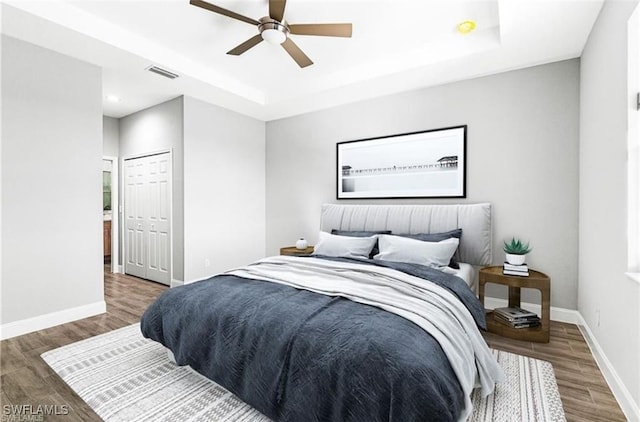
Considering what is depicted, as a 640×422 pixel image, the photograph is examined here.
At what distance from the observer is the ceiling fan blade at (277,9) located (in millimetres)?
2336

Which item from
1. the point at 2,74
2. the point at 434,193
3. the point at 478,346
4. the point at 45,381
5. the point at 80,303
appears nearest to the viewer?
the point at 478,346

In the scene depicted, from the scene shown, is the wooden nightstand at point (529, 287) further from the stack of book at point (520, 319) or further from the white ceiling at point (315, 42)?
the white ceiling at point (315, 42)

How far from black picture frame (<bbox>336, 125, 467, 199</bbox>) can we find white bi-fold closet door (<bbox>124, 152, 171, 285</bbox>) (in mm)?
2579

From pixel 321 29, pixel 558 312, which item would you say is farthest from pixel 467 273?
pixel 321 29

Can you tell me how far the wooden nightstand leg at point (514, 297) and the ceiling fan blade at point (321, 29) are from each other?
2.83 meters

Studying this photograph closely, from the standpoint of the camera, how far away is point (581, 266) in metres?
2.93

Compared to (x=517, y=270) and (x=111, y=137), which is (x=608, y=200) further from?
(x=111, y=137)

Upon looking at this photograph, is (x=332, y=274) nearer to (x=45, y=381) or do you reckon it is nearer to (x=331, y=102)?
(x=45, y=381)

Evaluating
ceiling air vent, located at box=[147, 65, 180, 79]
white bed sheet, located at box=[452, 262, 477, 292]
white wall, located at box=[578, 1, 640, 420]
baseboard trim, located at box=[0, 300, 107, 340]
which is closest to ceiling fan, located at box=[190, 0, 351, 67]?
ceiling air vent, located at box=[147, 65, 180, 79]

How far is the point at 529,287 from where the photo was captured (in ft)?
8.85

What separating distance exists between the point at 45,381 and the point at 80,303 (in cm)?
138

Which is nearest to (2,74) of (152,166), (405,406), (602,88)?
(152,166)

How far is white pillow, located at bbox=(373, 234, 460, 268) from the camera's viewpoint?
9.65ft

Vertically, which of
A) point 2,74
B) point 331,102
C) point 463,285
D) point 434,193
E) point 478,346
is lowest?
point 478,346
